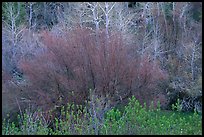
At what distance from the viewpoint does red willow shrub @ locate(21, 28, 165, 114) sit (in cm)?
1569

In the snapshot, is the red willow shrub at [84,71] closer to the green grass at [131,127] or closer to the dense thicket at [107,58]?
→ the dense thicket at [107,58]

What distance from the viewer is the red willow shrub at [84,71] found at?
618 inches

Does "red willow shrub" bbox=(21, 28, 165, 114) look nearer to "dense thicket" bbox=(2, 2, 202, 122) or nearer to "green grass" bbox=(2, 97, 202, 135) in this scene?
"dense thicket" bbox=(2, 2, 202, 122)

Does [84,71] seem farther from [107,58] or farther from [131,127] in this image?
[131,127]

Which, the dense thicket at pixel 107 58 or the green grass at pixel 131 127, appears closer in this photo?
the green grass at pixel 131 127

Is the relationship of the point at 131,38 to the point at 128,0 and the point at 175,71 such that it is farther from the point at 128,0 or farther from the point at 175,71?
the point at 128,0

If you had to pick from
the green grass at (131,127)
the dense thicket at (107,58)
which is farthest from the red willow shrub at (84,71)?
the green grass at (131,127)

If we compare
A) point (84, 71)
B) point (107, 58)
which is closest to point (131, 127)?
point (84, 71)

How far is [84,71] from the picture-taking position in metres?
16.1

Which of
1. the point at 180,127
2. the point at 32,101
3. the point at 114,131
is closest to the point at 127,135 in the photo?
the point at 114,131

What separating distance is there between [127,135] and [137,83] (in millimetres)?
10733

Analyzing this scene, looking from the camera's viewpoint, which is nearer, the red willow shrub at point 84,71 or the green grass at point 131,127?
the green grass at point 131,127

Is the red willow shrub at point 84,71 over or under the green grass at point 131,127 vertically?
under

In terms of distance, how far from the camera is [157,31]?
2327cm
